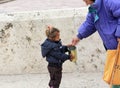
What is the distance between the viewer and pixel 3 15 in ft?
21.8

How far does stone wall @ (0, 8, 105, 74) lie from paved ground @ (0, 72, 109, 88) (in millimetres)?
100

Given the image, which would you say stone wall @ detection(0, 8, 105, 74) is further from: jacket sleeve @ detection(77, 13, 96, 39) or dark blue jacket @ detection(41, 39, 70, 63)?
jacket sleeve @ detection(77, 13, 96, 39)

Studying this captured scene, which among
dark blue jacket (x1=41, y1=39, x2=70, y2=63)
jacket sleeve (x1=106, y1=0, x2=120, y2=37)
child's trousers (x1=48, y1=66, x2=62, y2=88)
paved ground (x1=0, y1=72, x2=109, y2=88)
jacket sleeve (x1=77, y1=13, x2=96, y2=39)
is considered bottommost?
paved ground (x1=0, y1=72, x2=109, y2=88)

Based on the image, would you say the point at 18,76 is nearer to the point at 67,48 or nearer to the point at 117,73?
the point at 67,48

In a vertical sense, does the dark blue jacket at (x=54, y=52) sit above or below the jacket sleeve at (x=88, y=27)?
below

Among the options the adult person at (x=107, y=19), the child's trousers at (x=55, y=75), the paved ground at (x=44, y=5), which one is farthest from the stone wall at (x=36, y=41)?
the paved ground at (x=44, y=5)

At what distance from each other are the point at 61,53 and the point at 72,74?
1.23 meters

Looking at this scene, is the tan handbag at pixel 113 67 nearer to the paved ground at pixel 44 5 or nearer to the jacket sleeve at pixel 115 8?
the jacket sleeve at pixel 115 8

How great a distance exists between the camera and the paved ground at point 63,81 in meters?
5.95

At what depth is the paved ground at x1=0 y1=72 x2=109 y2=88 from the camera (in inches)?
234

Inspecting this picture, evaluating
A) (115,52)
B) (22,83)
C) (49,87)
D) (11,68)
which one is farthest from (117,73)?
(11,68)

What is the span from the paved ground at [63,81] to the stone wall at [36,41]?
0.10 metres

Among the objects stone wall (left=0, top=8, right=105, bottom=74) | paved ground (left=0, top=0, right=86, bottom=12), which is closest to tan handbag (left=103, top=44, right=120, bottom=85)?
stone wall (left=0, top=8, right=105, bottom=74)

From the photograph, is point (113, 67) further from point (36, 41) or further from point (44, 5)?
point (44, 5)
